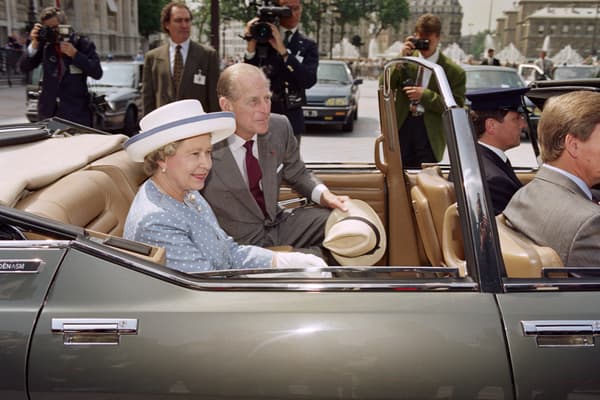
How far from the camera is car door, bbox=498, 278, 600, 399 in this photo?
1.54m

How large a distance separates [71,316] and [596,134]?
183 centimetres

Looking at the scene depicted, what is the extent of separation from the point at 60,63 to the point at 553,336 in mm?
5110

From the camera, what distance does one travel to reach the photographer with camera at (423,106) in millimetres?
4387

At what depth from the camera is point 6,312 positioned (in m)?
1.61

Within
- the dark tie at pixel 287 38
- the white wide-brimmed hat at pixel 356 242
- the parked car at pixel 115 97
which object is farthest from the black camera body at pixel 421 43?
the parked car at pixel 115 97

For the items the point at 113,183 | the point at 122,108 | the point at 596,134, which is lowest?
the point at 122,108

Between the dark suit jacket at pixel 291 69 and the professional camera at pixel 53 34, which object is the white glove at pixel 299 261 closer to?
the dark suit jacket at pixel 291 69

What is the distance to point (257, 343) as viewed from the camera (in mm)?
1584

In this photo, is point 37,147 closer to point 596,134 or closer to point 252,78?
point 252,78

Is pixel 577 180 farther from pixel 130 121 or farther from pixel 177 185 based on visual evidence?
pixel 130 121

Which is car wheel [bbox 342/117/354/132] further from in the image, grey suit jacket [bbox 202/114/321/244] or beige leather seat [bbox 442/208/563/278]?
beige leather seat [bbox 442/208/563/278]

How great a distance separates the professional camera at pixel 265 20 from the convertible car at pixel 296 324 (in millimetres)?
2901

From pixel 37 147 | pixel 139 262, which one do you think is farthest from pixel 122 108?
pixel 139 262

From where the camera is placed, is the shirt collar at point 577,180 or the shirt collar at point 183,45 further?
the shirt collar at point 183,45
